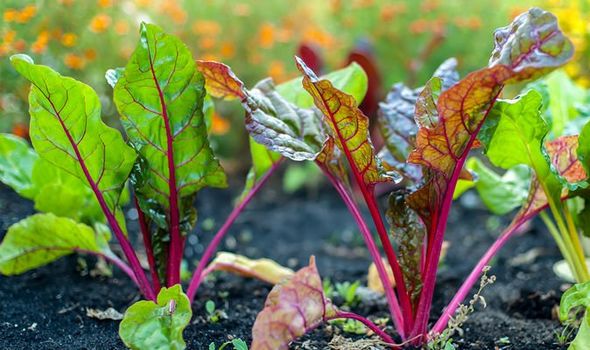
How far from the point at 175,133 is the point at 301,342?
642 mm

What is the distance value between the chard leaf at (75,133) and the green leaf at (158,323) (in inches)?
16.4

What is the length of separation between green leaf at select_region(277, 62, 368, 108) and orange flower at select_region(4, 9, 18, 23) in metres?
1.19

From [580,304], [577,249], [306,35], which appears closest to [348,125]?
[580,304]

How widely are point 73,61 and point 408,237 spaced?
6.72 ft

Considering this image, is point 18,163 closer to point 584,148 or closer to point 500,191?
point 500,191

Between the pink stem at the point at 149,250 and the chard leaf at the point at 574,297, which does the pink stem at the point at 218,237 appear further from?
the chard leaf at the point at 574,297

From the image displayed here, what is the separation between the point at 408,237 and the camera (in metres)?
1.75

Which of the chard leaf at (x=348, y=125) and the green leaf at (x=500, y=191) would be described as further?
the green leaf at (x=500, y=191)

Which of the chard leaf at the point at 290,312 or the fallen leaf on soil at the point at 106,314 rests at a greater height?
A: the chard leaf at the point at 290,312

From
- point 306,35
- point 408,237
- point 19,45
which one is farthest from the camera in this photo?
point 306,35

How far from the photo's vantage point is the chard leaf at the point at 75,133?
154 centimetres

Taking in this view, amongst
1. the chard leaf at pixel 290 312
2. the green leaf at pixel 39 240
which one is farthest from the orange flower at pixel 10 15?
the chard leaf at pixel 290 312

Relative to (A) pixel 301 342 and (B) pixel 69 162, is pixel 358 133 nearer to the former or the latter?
(A) pixel 301 342

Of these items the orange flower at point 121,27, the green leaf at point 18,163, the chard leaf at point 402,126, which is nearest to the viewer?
the chard leaf at point 402,126
